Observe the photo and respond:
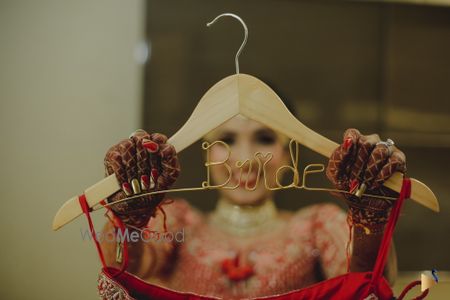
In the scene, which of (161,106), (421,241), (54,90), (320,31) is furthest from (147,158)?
(421,241)

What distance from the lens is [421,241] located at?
3.51 feet

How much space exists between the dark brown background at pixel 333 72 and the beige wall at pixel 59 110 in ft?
0.25

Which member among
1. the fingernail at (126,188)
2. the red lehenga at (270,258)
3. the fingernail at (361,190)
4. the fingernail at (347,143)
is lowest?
the red lehenga at (270,258)

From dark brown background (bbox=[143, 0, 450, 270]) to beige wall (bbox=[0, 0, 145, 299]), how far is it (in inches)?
3.0

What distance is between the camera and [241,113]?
70 centimetres

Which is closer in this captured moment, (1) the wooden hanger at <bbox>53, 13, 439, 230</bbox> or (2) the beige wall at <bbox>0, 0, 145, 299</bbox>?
(1) the wooden hanger at <bbox>53, 13, 439, 230</bbox>

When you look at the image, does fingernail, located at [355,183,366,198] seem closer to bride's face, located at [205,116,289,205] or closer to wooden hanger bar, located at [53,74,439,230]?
wooden hanger bar, located at [53,74,439,230]

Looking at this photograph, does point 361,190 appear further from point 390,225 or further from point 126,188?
point 126,188

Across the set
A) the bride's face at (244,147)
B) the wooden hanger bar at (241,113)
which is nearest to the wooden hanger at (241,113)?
the wooden hanger bar at (241,113)

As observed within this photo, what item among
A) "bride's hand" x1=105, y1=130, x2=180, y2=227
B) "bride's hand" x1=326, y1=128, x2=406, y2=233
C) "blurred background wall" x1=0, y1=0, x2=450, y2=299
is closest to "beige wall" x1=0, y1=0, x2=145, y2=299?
"blurred background wall" x1=0, y1=0, x2=450, y2=299

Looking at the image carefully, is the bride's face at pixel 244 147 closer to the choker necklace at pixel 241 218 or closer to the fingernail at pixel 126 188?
the choker necklace at pixel 241 218

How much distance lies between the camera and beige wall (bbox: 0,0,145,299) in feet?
3.29

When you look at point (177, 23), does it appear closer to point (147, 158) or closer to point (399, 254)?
point (147, 158)

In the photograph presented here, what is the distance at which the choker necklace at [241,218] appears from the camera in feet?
3.31
